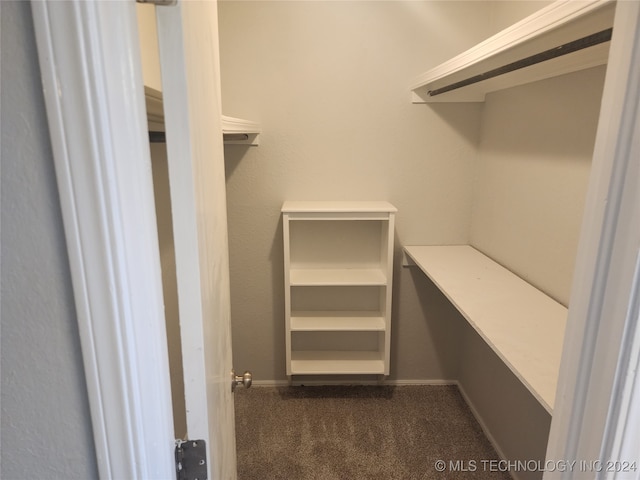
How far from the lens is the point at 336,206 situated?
7.46 ft

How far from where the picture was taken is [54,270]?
500 mm

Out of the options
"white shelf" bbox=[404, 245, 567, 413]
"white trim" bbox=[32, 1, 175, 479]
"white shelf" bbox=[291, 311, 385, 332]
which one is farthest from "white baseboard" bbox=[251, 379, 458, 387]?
"white trim" bbox=[32, 1, 175, 479]

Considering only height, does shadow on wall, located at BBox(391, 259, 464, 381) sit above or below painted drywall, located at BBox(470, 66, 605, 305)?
below

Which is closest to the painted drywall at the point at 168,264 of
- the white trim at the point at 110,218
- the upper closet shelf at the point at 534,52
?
the white trim at the point at 110,218

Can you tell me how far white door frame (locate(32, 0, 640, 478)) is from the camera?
1.48 feet

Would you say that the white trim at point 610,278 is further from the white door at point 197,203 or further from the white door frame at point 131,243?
the white door at point 197,203

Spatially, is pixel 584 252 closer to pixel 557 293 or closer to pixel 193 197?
pixel 193 197

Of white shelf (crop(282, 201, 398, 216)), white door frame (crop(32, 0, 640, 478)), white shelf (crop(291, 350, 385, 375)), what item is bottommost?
white shelf (crop(291, 350, 385, 375))

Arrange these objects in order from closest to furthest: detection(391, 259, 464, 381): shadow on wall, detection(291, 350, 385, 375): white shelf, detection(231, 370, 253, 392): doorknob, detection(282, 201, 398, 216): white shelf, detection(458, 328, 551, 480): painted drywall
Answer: detection(231, 370, 253, 392): doorknob, detection(458, 328, 551, 480): painted drywall, detection(282, 201, 398, 216): white shelf, detection(291, 350, 385, 375): white shelf, detection(391, 259, 464, 381): shadow on wall

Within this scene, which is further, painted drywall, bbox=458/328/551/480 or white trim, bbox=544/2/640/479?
painted drywall, bbox=458/328/551/480

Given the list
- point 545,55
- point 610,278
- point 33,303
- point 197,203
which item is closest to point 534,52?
point 545,55

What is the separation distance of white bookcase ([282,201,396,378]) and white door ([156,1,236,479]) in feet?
4.28

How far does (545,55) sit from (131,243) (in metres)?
1.41

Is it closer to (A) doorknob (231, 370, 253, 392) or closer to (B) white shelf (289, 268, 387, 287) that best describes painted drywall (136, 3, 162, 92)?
(A) doorknob (231, 370, 253, 392)
